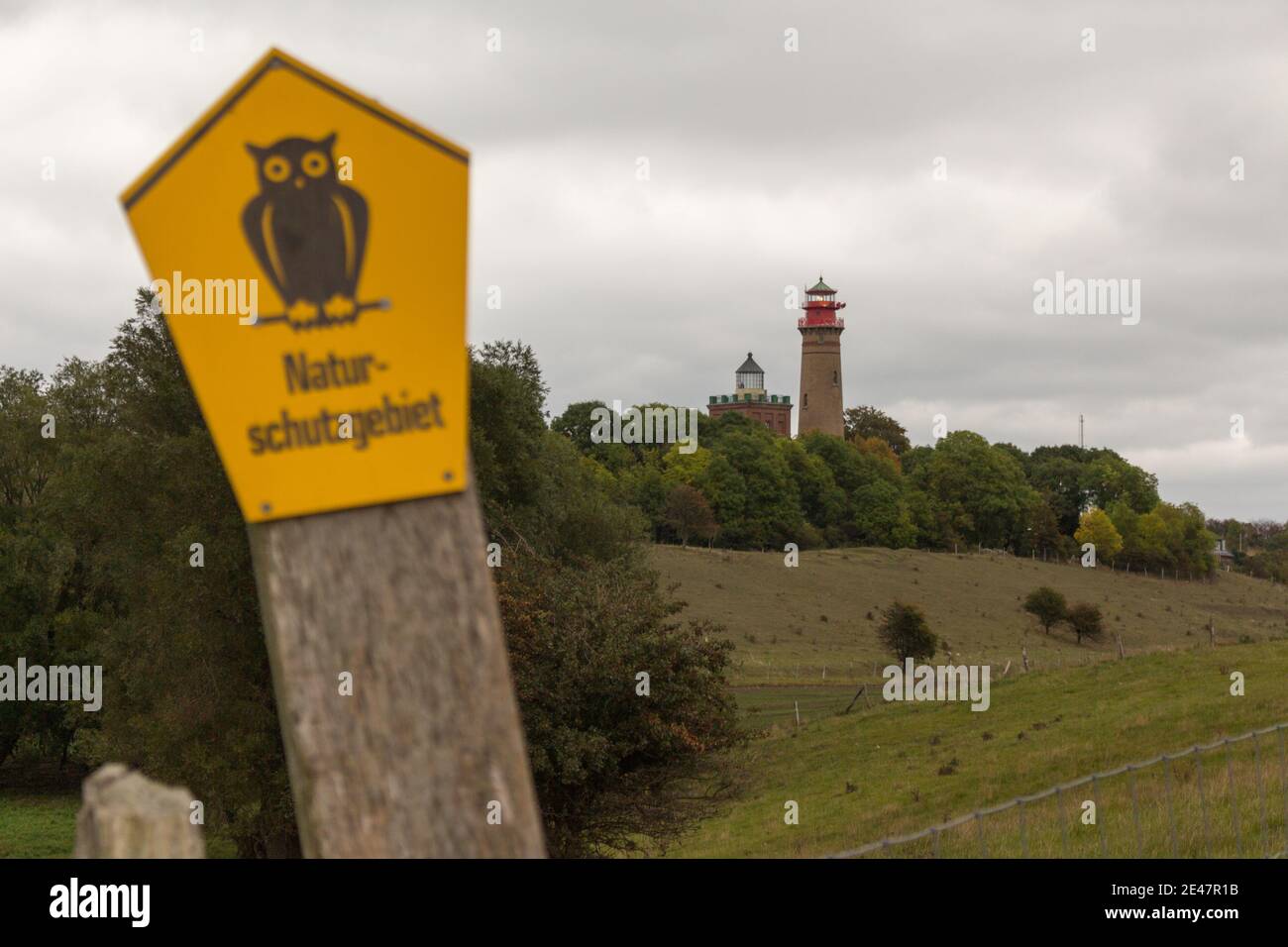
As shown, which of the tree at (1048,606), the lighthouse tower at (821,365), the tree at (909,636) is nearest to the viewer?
the tree at (909,636)

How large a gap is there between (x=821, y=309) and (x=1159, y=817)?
6290 inches

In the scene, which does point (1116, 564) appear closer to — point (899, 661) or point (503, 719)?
point (899, 661)

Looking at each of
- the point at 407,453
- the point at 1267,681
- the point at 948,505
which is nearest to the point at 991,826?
the point at 1267,681

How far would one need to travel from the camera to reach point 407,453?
10.6ft

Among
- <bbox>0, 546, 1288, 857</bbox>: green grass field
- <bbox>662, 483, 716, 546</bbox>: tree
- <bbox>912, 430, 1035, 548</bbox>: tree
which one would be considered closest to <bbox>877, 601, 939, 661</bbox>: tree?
<bbox>0, 546, 1288, 857</bbox>: green grass field

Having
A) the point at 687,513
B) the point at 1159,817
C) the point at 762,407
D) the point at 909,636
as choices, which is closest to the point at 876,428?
the point at 762,407

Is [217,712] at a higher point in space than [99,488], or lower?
lower

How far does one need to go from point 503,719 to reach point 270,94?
64.0 inches

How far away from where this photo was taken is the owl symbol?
Result: 10.6 ft

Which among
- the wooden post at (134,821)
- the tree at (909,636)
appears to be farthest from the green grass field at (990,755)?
the wooden post at (134,821)

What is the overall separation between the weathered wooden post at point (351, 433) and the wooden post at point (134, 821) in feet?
0.88

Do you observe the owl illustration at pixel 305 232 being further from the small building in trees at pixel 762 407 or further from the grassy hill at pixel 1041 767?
the small building in trees at pixel 762 407

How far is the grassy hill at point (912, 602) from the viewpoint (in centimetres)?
7594
